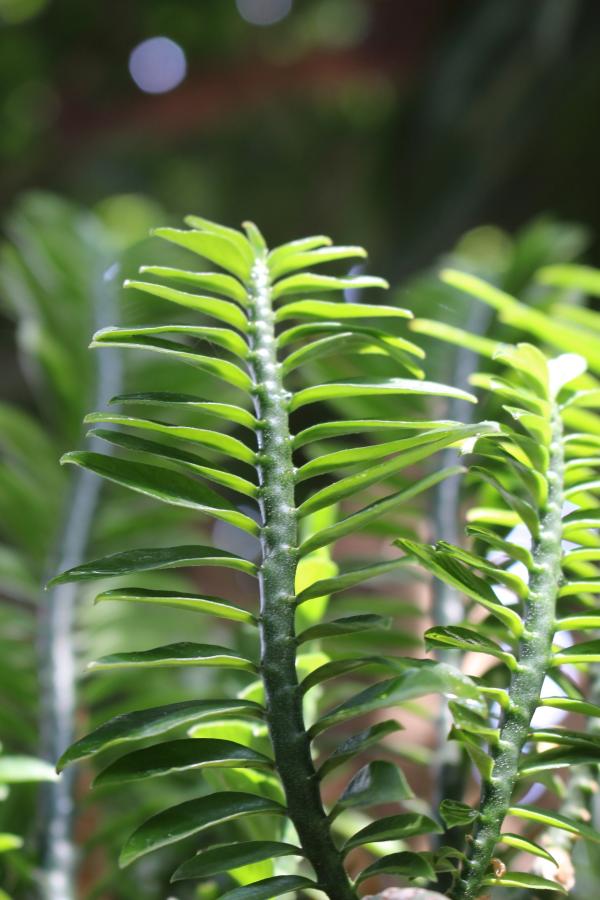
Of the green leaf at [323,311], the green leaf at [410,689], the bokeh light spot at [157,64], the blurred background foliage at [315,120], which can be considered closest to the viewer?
the green leaf at [410,689]

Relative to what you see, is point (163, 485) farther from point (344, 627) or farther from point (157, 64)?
point (157, 64)

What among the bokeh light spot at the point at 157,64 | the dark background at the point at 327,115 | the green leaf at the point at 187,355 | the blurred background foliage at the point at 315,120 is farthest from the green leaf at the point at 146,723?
the bokeh light spot at the point at 157,64

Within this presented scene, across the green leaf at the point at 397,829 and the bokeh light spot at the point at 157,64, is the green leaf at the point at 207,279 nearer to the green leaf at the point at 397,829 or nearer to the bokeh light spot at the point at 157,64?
the green leaf at the point at 397,829

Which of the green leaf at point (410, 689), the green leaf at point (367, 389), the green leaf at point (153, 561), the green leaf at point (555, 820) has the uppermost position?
the green leaf at point (367, 389)

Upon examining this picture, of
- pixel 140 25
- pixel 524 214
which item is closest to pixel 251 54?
pixel 140 25

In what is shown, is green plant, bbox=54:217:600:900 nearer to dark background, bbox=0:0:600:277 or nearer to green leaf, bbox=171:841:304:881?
green leaf, bbox=171:841:304:881

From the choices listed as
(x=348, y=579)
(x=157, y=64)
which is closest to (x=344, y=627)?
(x=348, y=579)

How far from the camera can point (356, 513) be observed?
0.93ft

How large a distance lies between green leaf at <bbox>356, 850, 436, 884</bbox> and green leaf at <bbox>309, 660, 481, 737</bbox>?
45 millimetres

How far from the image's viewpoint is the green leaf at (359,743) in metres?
0.26

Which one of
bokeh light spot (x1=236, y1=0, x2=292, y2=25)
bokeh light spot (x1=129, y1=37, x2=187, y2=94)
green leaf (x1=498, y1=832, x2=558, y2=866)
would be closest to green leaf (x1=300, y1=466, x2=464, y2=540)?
green leaf (x1=498, y1=832, x2=558, y2=866)

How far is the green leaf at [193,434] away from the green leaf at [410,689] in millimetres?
83

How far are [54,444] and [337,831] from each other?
1.10 feet

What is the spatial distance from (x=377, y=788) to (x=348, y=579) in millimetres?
56
